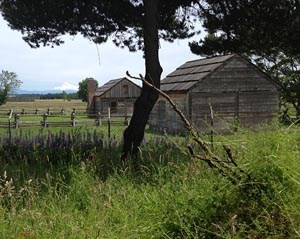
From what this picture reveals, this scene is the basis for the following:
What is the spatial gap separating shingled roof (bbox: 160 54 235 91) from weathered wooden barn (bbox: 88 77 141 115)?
944 inches

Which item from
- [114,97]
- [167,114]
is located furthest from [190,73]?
[114,97]

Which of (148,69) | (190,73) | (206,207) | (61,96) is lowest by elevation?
(206,207)

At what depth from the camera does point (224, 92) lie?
29422 millimetres

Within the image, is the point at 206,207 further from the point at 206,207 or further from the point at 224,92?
the point at 224,92

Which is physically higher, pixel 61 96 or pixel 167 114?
pixel 61 96

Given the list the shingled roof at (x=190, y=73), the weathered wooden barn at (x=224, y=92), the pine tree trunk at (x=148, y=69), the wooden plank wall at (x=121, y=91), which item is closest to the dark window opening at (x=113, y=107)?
the wooden plank wall at (x=121, y=91)


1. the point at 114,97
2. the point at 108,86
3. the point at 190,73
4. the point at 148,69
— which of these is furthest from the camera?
the point at 108,86

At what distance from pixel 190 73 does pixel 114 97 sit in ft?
97.3

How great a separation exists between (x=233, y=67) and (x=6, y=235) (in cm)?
2744

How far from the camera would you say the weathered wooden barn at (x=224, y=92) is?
28281 mm

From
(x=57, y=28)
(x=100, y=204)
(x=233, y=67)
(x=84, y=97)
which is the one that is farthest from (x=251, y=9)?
(x=84, y=97)

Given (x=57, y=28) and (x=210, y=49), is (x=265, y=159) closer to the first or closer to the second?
(x=57, y=28)

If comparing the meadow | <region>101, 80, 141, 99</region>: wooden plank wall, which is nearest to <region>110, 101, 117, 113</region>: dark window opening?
<region>101, 80, 141, 99</region>: wooden plank wall

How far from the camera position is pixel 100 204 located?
461 cm
